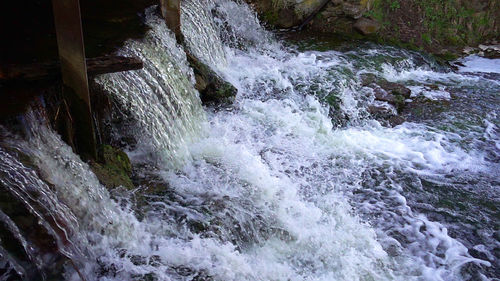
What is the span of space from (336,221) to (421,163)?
1.95m

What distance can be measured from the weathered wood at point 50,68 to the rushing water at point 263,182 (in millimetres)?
328

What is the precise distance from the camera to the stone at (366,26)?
382 inches

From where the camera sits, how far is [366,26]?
9.72 metres

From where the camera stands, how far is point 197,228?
3.88 metres

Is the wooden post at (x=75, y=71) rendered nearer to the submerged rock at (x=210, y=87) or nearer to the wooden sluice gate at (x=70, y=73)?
the wooden sluice gate at (x=70, y=73)

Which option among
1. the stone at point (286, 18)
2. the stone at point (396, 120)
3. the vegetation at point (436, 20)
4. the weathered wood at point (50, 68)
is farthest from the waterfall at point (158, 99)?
the vegetation at point (436, 20)

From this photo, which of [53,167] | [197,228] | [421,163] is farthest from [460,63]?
[53,167]

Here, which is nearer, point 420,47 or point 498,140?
point 498,140

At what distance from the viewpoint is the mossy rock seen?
13.4ft

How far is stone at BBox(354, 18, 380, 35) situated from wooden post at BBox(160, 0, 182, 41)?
4751mm

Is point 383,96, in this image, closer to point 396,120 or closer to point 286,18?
point 396,120

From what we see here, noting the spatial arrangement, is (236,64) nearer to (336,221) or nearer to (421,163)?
(421,163)

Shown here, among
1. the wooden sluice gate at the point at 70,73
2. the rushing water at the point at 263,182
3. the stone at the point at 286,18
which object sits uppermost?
the stone at the point at 286,18

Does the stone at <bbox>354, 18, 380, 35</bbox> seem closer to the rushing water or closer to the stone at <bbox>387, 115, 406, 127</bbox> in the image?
the rushing water
